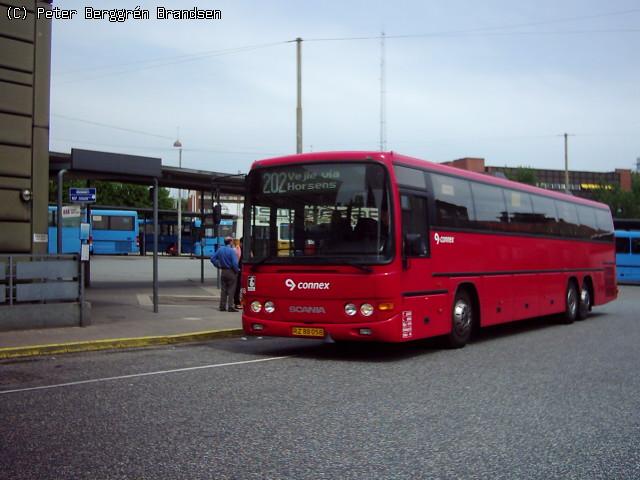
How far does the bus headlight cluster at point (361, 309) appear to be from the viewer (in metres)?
10.3

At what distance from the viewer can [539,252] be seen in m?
15.5

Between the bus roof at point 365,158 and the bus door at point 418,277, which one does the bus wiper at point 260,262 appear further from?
the bus door at point 418,277

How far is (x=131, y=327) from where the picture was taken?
14.0 meters

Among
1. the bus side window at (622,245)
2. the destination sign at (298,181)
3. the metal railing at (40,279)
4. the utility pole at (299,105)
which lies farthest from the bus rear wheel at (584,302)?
the bus side window at (622,245)

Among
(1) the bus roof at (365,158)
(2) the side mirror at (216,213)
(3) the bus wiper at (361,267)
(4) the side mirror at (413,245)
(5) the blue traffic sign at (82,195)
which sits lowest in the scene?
(3) the bus wiper at (361,267)

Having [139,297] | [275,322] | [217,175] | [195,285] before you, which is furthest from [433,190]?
[195,285]

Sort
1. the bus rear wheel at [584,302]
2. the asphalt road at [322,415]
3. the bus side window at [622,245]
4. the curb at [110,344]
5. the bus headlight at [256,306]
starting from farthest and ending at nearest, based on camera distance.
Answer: the bus side window at [622,245] < the bus rear wheel at [584,302] < the bus headlight at [256,306] < the curb at [110,344] < the asphalt road at [322,415]

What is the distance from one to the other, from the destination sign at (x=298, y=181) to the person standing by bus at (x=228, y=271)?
252 inches

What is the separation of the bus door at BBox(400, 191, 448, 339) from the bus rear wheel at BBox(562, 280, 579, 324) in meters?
6.69

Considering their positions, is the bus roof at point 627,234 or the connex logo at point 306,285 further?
the bus roof at point 627,234

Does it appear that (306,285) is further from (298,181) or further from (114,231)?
(114,231)

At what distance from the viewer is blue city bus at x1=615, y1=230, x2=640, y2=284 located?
35.4 m

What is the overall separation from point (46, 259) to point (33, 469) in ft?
30.4

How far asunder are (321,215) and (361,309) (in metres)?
1.44
